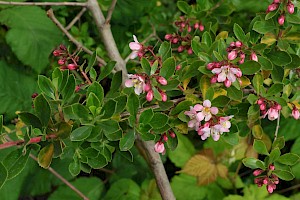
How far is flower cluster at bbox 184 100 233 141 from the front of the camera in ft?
3.69

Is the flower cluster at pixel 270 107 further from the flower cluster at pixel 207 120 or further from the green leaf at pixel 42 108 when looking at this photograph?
the green leaf at pixel 42 108

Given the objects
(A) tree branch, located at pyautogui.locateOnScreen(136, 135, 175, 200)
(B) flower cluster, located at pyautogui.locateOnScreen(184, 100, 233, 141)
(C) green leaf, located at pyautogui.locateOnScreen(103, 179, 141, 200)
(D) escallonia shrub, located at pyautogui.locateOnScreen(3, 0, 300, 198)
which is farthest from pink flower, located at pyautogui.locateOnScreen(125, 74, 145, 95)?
(C) green leaf, located at pyautogui.locateOnScreen(103, 179, 141, 200)

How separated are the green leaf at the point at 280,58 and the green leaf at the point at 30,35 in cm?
105

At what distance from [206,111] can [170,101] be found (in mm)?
95

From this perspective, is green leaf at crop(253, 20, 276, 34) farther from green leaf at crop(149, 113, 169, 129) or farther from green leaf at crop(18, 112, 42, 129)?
green leaf at crop(18, 112, 42, 129)

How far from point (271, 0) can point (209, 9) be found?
15.0 inches

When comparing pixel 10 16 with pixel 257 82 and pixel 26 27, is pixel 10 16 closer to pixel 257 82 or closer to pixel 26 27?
pixel 26 27

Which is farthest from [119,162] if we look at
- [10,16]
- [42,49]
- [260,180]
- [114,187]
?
[260,180]

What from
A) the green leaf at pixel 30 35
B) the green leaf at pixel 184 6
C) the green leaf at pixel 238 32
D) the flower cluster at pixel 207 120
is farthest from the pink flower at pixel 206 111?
the green leaf at pixel 30 35

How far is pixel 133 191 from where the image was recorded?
187 centimetres

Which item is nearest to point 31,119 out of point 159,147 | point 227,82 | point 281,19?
point 159,147

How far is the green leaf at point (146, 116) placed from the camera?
1.11 m

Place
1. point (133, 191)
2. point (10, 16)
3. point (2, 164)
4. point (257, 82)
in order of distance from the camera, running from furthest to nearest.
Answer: point (10, 16) → point (133, 191) → point (257, 82) → point (2, 164)

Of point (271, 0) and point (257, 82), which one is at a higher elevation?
point (271, 0)
